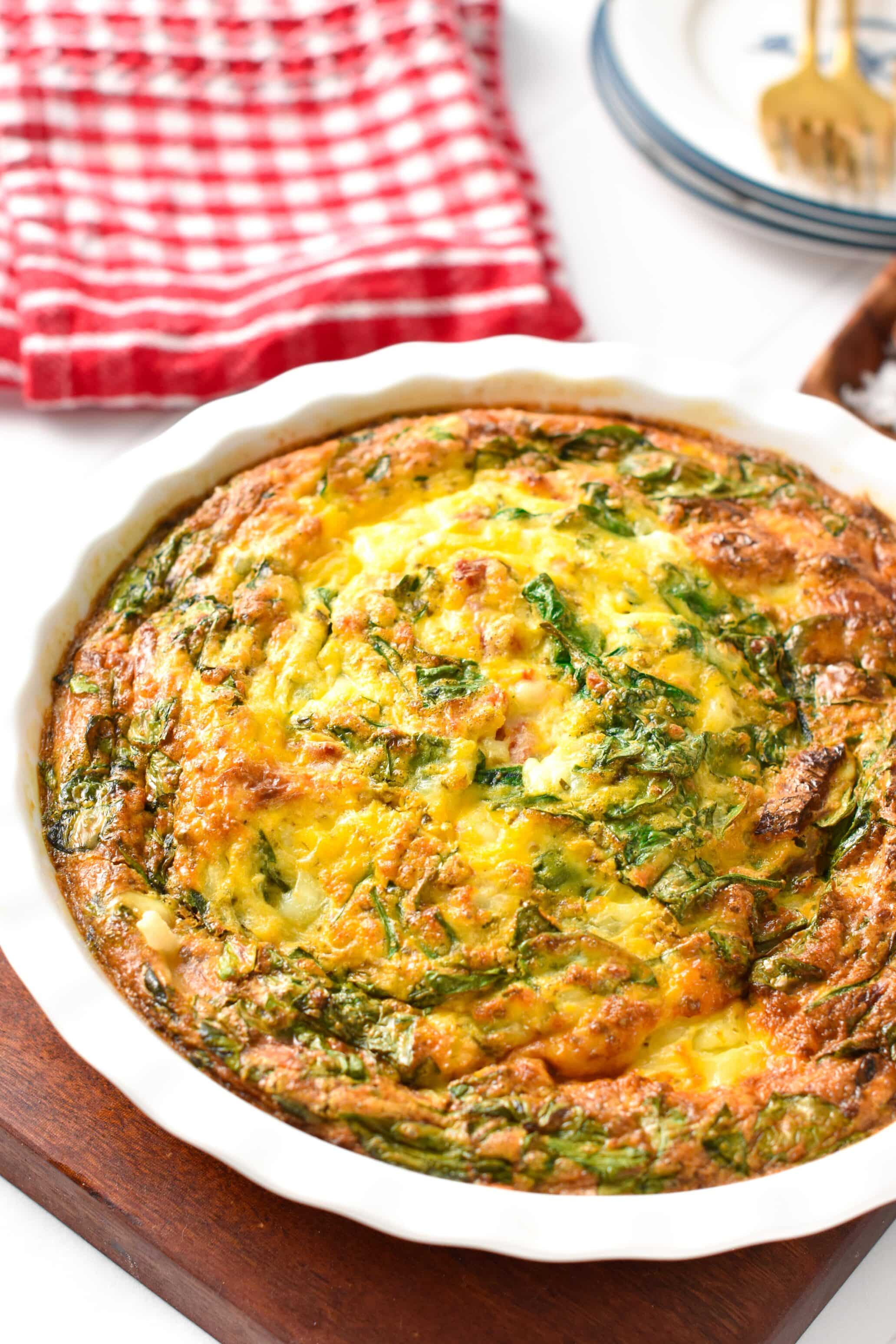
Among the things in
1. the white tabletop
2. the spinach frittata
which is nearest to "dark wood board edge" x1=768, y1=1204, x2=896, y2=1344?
the spinach frittata

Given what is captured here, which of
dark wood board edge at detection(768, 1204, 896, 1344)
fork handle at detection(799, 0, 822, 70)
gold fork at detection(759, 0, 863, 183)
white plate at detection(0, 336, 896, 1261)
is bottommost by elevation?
dark wood board edge at detection(768, 1204, 896, 1344)

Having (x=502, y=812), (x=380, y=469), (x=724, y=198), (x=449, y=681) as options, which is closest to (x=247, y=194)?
(x=724, y=198)

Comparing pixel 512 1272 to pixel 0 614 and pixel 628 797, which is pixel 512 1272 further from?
pixel 0 614

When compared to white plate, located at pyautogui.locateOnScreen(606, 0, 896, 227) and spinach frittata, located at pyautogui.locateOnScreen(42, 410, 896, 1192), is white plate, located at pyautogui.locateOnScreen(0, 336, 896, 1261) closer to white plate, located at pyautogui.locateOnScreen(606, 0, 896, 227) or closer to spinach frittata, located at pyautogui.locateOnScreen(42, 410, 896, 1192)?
spinach frittata, located at pyautogui.locateOnScreen(42, 410, 896, 1192)

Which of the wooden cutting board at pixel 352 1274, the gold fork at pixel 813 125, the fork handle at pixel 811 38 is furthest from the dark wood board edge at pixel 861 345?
the wooden cutting board at pixel 352 1274

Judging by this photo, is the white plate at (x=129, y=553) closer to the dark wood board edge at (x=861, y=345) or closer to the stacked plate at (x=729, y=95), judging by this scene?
the dark wood board edge at (x=861, y=345)

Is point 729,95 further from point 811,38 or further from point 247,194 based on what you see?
point 247,194

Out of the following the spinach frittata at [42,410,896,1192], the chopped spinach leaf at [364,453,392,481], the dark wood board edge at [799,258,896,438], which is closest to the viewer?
the spinach frittata at [42,410,896,1192]
